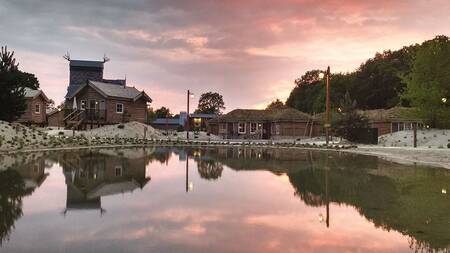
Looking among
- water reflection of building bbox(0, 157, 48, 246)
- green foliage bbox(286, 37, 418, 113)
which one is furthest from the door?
water reflection of building bbox(0, 157, 48, 246)

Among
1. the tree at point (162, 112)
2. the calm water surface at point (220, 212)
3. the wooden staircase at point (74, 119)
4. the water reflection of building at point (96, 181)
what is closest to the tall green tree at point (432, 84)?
the calm water surface at point (220, 212)

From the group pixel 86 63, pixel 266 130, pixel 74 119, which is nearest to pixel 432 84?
pixel 266 130

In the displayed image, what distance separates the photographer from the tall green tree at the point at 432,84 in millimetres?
43188

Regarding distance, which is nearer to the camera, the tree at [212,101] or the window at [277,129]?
the window at [277,129]

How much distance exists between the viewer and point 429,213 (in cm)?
1106

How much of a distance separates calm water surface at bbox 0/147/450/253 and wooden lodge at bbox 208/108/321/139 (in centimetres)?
4587

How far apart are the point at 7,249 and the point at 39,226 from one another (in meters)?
1.74

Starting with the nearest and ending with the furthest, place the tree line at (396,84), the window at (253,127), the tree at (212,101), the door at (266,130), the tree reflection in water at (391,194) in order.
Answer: the tree reflection in water at (391,194) → the tree line at (396,84) → the door at (266,130) → the window at (253,127) → the tree at (212,101)

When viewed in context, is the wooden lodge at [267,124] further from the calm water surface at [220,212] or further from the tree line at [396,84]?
the calm water surface at [220,212]

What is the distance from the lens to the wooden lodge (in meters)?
65.5

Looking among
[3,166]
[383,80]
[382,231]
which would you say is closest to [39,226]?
[382,231]

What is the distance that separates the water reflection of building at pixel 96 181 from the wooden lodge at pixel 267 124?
4420cm

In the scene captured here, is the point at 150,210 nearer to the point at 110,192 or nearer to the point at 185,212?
the point at 185,212

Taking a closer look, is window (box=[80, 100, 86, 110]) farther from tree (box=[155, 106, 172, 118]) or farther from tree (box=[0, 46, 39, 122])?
tree (box=[155, 106, 172, 118])
